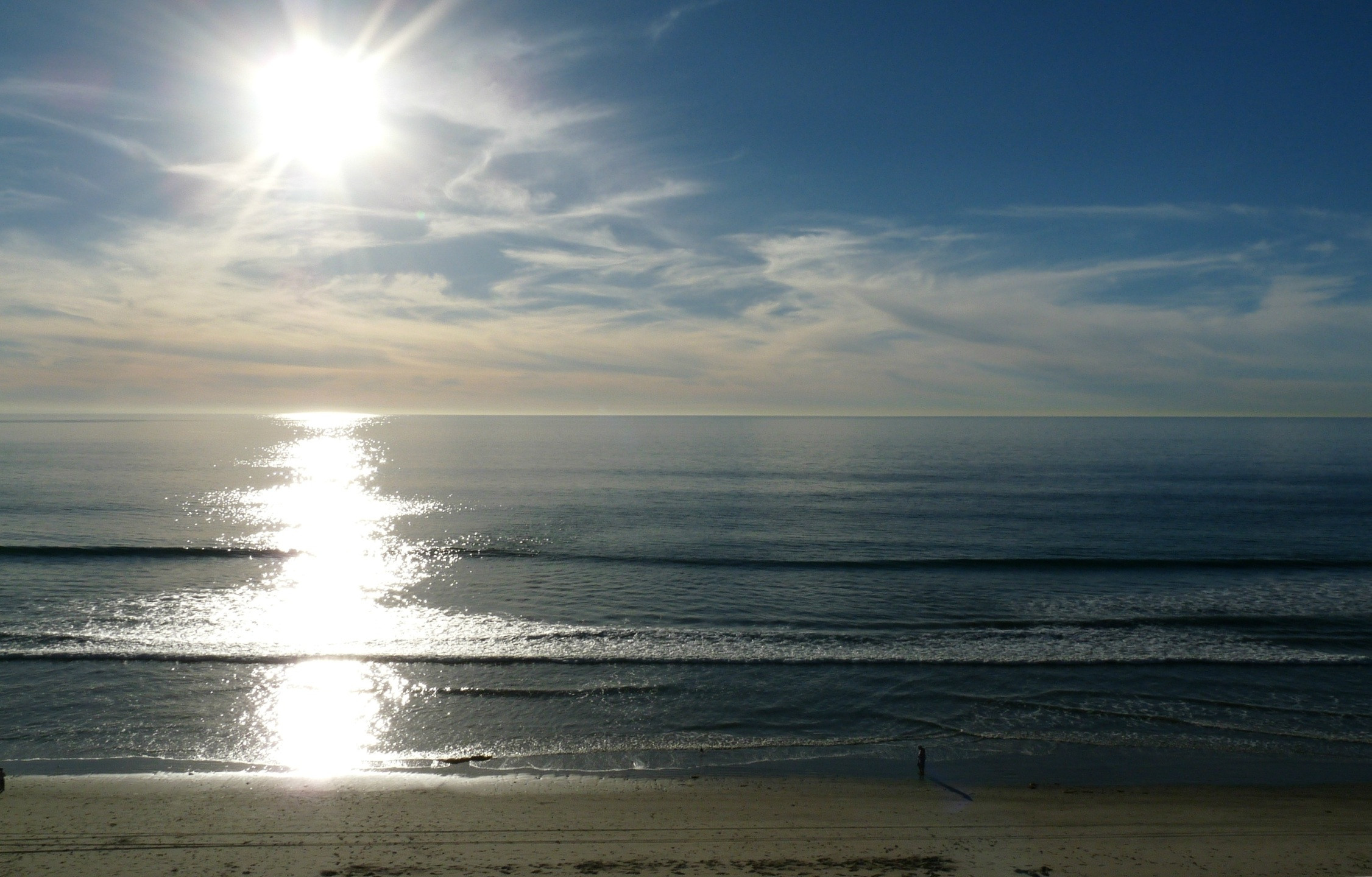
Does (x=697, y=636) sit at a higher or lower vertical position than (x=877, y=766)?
higher

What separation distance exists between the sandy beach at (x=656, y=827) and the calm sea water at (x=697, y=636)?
1.13 meters

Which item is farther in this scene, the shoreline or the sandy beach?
the shoreline

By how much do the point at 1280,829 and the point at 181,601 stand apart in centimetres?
3194

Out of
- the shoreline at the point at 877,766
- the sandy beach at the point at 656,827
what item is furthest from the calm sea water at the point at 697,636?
the sandy beach at the point at 656,827

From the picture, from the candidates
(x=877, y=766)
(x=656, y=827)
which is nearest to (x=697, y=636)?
(x=877, y=766)

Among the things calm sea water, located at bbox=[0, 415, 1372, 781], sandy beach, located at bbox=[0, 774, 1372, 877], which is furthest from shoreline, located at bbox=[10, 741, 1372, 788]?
sandy beach, located at bbox=[0, 774, 1372, 877]

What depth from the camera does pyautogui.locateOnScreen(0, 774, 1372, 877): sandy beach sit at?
1062cm

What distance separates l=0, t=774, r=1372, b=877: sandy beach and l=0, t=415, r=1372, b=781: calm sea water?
1.13 metres

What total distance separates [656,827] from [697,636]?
38.7ft

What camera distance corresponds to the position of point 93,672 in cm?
1942

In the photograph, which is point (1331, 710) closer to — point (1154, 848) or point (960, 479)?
point (1154, 848)

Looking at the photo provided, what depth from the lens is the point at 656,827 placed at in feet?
38.7

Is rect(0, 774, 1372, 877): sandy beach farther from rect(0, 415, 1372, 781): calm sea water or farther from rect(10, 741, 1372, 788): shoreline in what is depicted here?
rect(0, 415, 1372, 781): calm sea water

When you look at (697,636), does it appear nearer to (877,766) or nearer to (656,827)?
(877,766)
